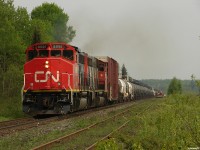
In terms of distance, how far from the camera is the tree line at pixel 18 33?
3597 centimetres

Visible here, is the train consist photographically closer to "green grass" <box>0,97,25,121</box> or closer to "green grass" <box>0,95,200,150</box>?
"green grass" <box>0,97,25,121</box>

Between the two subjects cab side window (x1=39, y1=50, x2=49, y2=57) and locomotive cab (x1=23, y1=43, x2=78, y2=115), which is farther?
cab side window (x1=39, y1=50, x2=49, y2=57)

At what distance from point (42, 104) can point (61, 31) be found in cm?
5436

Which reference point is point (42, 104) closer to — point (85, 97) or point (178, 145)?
point (85, 97)

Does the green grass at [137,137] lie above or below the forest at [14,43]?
below

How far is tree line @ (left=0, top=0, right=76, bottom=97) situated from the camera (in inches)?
1416

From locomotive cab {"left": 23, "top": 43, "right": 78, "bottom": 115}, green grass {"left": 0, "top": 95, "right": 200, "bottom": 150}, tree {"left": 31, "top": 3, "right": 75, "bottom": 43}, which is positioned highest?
tree {"left": 31, "top": 3, "right": 75, "bottom": 43}

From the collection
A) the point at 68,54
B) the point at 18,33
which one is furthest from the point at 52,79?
the point at 18,33

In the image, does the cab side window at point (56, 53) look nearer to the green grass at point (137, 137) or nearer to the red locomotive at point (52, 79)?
the red locomotive at point (52, 79)

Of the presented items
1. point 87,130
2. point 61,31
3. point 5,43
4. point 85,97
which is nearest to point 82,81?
point 85,97

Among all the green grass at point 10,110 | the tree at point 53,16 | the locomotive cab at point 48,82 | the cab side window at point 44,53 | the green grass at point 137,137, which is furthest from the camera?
the tree at point 53,16

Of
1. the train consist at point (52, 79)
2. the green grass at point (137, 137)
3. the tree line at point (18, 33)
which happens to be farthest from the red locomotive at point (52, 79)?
the tree line at point (18, 33)

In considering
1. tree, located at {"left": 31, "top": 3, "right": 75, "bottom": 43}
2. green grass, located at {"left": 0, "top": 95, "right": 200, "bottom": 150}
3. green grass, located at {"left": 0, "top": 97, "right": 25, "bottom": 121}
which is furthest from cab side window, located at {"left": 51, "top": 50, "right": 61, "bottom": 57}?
tree, located at {"left": 31, "top": 3, "right": 75, "bottom": 43}

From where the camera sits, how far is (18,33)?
164ft
